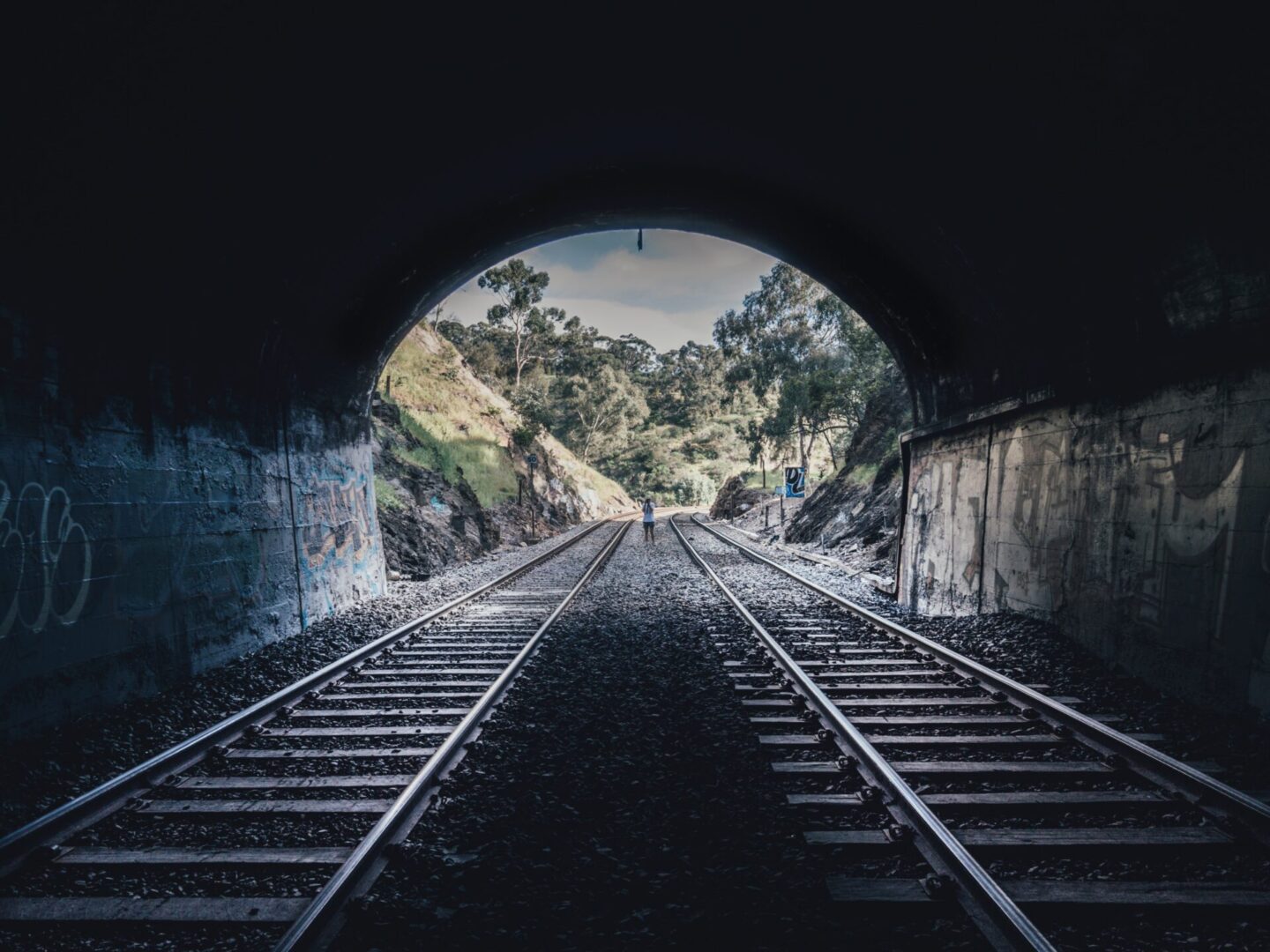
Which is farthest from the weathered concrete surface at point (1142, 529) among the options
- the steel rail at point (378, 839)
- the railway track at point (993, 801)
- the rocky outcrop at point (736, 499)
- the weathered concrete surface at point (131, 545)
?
the rocky outcrop at point (736, 499)

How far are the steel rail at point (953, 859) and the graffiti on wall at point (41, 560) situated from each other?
5598mm

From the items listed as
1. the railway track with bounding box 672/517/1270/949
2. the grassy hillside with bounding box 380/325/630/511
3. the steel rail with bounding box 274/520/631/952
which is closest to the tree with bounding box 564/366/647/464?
the grassy hillside with bounding box 380/325/630/511

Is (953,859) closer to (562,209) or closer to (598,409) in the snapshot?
(562,209)

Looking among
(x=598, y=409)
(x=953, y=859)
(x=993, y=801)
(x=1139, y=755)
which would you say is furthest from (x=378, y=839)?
(x=598, y=409)

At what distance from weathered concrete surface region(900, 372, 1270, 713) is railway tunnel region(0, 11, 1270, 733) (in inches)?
1.3

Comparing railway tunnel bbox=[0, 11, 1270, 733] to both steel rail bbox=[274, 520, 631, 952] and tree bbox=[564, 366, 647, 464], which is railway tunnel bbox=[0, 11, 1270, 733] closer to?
steel rail bbox=[274, 520, 631, 952]

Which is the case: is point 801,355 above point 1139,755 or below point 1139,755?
above

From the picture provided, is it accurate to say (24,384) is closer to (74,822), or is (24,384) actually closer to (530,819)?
(74,822)

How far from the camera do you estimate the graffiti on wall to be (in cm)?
425

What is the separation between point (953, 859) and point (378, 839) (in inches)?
102

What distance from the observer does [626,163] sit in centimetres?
719

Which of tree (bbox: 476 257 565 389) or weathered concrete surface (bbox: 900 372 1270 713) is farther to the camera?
tree (bbox: 476 257 565 389)

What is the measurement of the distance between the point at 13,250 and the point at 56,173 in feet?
1.99

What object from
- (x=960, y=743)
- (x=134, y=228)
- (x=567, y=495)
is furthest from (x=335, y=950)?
(x=567, y=495)
